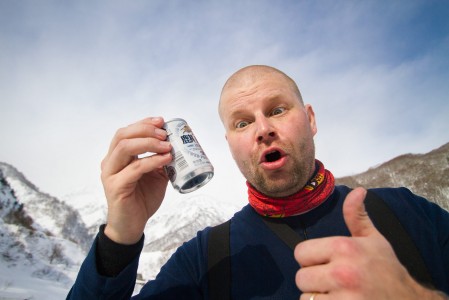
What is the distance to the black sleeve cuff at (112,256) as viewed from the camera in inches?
67.7

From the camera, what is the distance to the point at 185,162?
1.97 metres

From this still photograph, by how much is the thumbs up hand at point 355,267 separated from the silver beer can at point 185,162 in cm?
113

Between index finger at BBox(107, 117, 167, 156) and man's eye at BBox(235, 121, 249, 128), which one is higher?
man's eye at BBox(235, 121, 249, 128)

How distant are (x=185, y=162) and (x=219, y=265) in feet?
3.20

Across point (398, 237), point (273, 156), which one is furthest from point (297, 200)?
point (398, 237)

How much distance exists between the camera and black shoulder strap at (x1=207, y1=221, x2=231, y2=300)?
1.95m

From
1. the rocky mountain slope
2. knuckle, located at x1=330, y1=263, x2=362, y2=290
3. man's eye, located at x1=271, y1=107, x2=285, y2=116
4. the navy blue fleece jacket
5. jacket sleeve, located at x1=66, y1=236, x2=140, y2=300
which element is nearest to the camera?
knuckle, located at x1=330, y1=263, x2=362, y2=290

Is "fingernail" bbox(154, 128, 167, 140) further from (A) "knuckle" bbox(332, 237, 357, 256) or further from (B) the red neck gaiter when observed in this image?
(A) "knuckle" bbox(332, 237, 357, 256)

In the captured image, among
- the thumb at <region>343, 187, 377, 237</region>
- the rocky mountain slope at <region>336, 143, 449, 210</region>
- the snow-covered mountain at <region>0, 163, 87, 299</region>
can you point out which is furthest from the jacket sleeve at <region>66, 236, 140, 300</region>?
the rocky mountain slope at <region>336, 143, 449, 210</region>

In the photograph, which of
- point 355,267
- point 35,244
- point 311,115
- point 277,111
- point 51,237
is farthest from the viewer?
point 51,237

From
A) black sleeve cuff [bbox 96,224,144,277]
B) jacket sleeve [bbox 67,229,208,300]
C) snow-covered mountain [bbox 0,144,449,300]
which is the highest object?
snow-covered mountain [bbox 0,144,449,300]

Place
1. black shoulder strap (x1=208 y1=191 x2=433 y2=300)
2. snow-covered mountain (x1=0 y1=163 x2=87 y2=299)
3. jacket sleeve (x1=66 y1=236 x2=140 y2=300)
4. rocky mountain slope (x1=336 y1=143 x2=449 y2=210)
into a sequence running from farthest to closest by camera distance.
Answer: rocky mountain slope (x1=336 y1=143 x2=449 y2=210) → snow-covered mountain (x1=0 y1=163 x2=87 y2=299) → black shoulder strap (x1=208 y1=191 x2=433 y2=300) → jacket sleeve (x1=66 y1=236 x2=140 y2=300)

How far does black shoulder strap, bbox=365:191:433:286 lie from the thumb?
1.21 metres

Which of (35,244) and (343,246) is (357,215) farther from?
(35,244)
